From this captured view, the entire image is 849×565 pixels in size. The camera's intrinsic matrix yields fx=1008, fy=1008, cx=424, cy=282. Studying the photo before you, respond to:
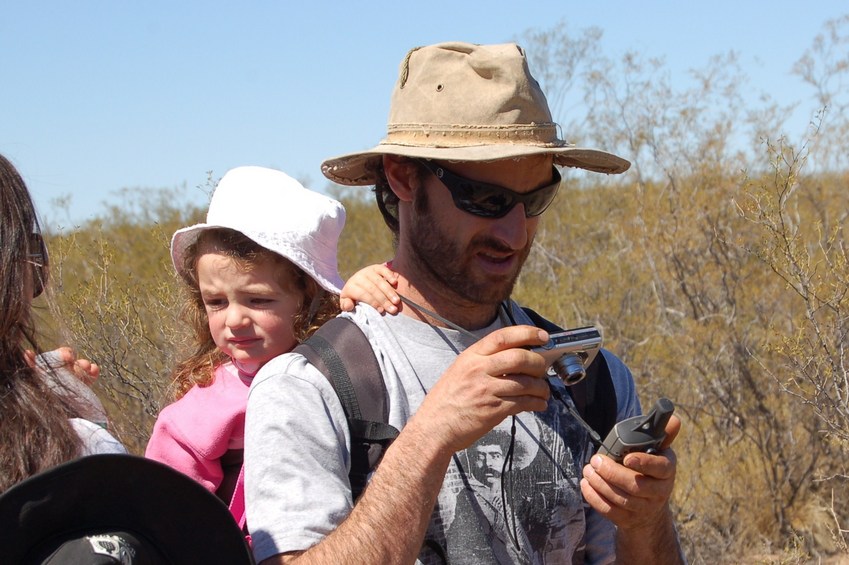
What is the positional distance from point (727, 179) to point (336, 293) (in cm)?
645

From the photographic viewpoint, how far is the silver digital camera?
1.88 m

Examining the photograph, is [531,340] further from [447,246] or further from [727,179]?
[727,179]

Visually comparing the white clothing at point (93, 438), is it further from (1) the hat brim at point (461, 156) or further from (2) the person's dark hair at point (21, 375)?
(1) the hat brim at point (461, 156)

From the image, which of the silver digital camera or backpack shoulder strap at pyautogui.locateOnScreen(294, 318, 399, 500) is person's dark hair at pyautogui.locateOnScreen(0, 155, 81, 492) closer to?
backpack shoulder strap at pyautogui.locateOnScreen(294, 318, 399, 500)

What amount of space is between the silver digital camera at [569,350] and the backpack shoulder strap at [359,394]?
33 centimetres

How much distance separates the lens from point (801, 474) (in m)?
7.20

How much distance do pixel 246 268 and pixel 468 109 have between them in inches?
31.7

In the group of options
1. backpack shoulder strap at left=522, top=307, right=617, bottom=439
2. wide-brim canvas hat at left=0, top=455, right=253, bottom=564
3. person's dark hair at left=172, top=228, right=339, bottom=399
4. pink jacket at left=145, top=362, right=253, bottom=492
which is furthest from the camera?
person's dark hair at left=172, top=228, right=339, bottom=399

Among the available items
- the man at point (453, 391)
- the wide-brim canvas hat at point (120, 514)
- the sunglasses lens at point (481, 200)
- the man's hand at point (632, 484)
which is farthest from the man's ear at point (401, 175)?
the wide-brim canvas hat at point (120, 514)

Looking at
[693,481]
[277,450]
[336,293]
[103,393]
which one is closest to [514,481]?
[277,450]

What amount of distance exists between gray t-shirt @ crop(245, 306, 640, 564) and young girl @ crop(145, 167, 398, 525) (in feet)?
1.75

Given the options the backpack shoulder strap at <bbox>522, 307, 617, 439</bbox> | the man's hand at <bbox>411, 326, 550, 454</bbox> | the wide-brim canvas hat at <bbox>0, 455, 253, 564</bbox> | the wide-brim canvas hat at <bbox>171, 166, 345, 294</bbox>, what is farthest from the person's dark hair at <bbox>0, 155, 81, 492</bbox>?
the backpack shoulder strap at <bbox>522, 307, 617, 439</bbox>

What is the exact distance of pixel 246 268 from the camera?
2.69 meters

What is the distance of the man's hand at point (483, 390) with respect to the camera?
5.83 feet
